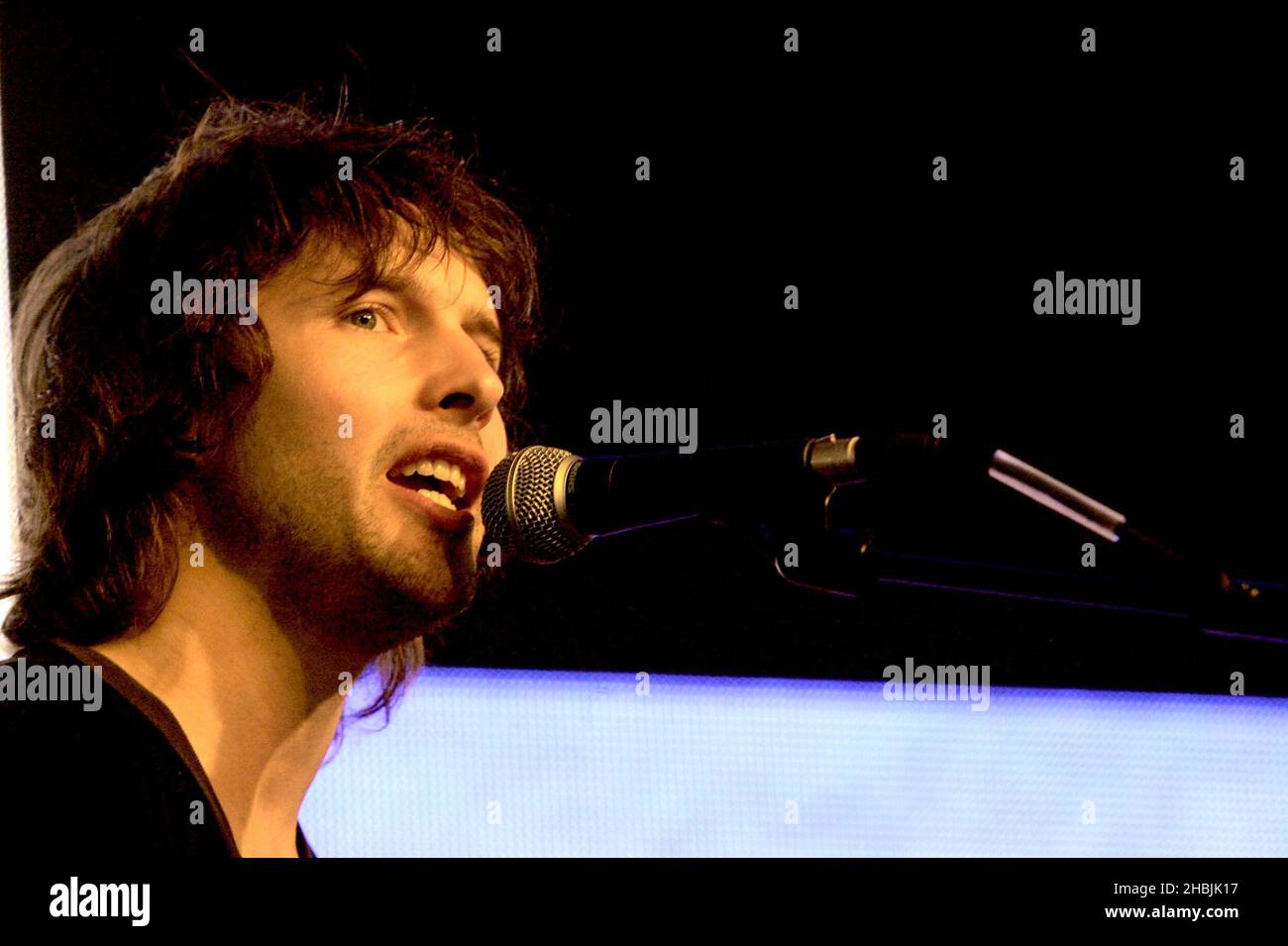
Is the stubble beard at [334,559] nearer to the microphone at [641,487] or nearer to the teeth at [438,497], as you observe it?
the teeth at [438,497]

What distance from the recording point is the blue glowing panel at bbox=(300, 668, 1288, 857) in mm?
2498

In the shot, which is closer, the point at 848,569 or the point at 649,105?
the point at 848,569

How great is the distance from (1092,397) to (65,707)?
234cm

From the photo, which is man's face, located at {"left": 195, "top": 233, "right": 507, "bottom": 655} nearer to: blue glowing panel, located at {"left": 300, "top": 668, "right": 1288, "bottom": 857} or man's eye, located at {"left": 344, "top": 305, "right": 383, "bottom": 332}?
man's eye, located at {"left": 344, "top": 305, "right": 383, "bottom": 332}

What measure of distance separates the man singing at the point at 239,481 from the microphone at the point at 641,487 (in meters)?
0.31

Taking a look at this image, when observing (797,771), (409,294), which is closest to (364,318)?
(409,294)

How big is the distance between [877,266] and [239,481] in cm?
173

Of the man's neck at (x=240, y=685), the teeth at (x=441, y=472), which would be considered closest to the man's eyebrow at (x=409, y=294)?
the teeth at (x=441, y=472)

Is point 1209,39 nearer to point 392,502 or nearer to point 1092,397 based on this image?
point 1092,397

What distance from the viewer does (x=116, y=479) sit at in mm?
1812

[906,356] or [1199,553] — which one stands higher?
[906,356]

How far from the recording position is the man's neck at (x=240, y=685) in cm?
164
